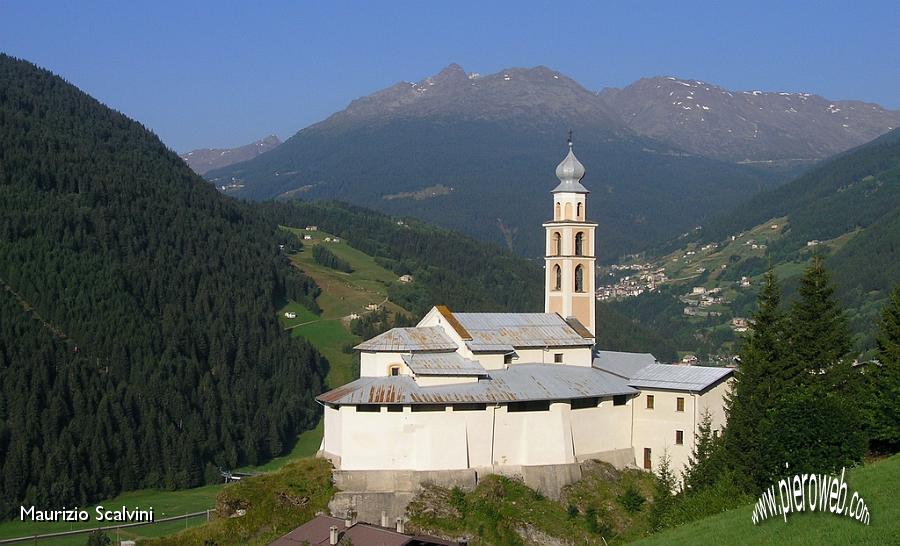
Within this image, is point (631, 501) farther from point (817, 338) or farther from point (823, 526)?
point (823, 526)

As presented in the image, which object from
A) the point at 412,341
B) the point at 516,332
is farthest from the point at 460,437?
the point at 516,332

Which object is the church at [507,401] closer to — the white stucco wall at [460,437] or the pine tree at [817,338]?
the white stucco wall at [460,437]

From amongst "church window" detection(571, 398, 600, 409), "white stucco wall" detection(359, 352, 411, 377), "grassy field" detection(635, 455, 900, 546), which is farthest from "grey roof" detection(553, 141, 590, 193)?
"grassy field" detection(635, 455, 900, 546)

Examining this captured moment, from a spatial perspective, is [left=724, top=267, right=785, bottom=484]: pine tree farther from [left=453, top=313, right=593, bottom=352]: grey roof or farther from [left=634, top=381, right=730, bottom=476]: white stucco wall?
[left=453, top=313, right=593, bottom=352]: grey roof

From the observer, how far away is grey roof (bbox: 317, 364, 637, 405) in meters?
58.1

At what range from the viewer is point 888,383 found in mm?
48750

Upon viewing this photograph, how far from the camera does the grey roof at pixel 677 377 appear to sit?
64.0 meters

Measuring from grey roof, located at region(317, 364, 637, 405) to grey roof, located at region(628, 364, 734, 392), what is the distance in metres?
0.93

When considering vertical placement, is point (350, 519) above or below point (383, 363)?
below

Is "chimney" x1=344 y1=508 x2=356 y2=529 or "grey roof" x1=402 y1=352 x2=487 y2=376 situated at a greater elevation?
"grey roof" x1=402 y1=352 x2=487 y2=376

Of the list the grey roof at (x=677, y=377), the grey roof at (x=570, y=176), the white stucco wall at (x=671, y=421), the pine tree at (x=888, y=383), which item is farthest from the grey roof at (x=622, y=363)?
the pine tree at (x=888, y=383)

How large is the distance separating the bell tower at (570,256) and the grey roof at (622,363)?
1.94 metres

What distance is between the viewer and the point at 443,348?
61312 mm

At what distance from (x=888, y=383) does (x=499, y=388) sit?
60.0 feet
